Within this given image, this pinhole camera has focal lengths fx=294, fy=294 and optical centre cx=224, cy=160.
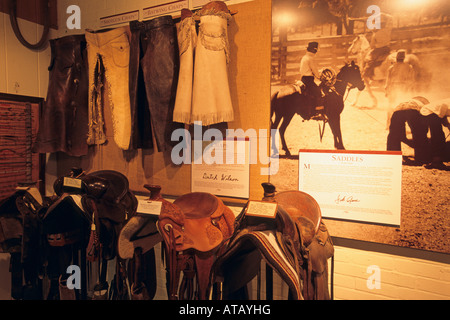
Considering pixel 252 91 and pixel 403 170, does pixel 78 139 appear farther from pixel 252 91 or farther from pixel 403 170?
pixel 403 170

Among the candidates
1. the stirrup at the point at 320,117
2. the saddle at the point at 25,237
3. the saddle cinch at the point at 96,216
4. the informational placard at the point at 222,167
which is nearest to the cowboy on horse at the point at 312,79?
the stirrup at the point at 320,117

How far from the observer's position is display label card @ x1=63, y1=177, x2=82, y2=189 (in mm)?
1670

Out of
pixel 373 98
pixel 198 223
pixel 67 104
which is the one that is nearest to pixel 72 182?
pixel 198 223

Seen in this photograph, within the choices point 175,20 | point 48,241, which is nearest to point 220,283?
point 48,241

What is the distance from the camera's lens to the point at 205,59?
191 centimetres

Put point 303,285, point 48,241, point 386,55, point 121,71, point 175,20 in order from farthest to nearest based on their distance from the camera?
1. point 121,71
2. point 175,20
3. point 48,241
4. point 386,55
5. point 303,285

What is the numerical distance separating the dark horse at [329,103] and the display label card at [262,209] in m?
0.75

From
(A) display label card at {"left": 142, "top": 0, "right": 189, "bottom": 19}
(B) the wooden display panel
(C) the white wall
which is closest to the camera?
(B) the wooden display panel

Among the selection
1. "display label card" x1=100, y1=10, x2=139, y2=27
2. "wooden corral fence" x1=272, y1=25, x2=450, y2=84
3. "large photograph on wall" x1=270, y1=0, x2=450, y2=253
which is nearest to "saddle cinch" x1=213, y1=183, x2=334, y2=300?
"large photograph on wall" x1=270, y1=0, x2=450, y2=253

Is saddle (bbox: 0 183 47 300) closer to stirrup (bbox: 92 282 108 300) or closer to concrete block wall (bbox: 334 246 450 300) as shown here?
stirrup (bbox: 92 282 108 300)

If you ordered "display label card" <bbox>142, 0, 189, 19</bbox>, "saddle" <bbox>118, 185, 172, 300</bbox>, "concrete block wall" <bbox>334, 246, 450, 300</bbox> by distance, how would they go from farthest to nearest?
"display label card" <bbox>142, 0, 189, 19</bbox> → "concrete block wall" <bbox>334, 246, 450, 300</bbox> → "saddle" <bbox>118, 185, 172, 300</bbox>

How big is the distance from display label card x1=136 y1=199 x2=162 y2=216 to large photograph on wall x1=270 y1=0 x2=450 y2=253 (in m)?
0.84

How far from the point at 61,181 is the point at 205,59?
1.19 meters

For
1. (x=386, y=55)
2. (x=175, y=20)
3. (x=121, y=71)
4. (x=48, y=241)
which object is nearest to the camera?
(x=386, y=55)
